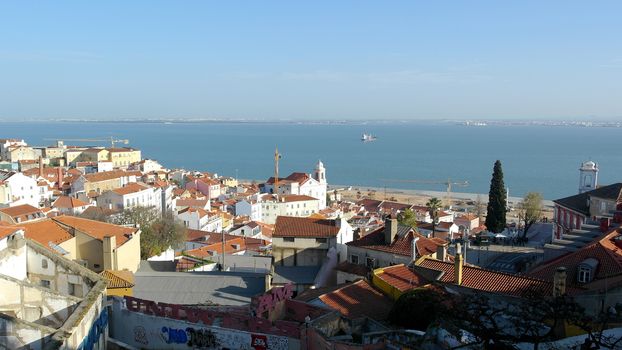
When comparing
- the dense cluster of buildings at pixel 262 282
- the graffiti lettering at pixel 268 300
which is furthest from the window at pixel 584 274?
the graffiti lettering at pixel 268 300

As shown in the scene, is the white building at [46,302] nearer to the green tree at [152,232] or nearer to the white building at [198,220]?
the green tree at [152,232]

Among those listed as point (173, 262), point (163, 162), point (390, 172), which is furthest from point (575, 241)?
point (163, 162)

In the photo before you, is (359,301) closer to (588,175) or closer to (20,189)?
(588,175)

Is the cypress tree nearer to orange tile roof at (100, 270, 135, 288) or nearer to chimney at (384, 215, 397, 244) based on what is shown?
chimney at (384, 215, 397, 244)

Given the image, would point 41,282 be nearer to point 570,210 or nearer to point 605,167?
point 570,210

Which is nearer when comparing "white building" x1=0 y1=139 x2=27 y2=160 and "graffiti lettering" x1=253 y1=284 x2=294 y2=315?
"graffiti lettering" x1=253 y1=284 x2=294 y2=315

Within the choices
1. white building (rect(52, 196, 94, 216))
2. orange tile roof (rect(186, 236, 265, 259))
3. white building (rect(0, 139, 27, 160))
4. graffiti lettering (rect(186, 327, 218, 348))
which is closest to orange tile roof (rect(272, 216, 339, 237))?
orange tile roof (rect(186, 236, 265, 259))

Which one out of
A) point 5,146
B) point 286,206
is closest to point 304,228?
point 286,206
